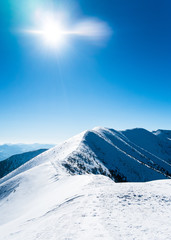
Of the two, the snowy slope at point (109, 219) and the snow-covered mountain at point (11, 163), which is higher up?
the snowy slope at point (109, 219)

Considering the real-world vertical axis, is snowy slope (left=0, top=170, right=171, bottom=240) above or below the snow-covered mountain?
above

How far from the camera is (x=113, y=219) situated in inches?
277

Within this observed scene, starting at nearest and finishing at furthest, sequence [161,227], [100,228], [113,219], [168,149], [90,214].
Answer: [100,228]
[161,227]
[113,219]
[90,214]
[168,149]

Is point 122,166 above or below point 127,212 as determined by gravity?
below

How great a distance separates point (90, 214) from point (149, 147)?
150599mm

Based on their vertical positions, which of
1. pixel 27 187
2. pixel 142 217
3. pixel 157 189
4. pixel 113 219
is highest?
pixel 113 219

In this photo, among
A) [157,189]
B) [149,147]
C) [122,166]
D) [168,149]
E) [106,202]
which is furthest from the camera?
[168,149]

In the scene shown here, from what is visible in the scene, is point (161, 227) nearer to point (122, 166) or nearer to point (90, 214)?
point (90, 214)

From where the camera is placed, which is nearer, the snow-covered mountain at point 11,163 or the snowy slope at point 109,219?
the snowy slope at point 109,219

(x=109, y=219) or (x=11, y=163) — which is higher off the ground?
(x=109, y=219)

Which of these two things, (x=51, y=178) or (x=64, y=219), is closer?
(x=64, y=219)

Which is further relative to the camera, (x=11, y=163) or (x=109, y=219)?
(x=11, y=163)

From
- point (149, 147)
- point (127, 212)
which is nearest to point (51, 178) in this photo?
point (127, 212)

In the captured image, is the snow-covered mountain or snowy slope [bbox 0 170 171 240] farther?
the snow-covered mountain
